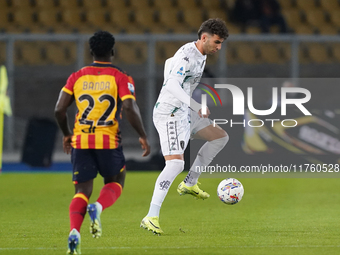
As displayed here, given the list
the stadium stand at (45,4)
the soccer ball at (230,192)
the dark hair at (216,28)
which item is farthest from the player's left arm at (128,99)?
the stadium stand at (45,4)

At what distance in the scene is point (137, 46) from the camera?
50.4 ft

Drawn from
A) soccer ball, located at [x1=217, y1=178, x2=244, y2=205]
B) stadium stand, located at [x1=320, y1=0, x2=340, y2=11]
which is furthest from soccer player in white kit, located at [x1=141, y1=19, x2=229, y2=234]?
stadium stand, located at [x1=320, y1=0, x2=340, y2=11]

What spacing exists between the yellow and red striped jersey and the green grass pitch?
92cm

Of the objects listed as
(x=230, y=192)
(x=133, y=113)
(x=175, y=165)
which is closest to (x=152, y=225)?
(x=175, y=165)

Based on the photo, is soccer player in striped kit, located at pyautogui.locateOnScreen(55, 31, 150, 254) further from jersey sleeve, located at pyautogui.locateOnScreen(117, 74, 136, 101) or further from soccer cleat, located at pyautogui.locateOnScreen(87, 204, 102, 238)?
soccer cleat, located at pyautogui.locateOnScreen(87, 204, 102, 238)

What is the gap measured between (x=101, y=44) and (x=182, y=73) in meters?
1.31

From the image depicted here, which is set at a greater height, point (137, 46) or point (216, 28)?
point (137, 46)

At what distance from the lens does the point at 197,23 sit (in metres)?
17.3

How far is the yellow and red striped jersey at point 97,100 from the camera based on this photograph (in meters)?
Result: 4.77

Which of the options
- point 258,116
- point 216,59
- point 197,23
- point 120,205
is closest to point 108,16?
point 197,23

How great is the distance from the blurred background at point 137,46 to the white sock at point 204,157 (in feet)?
19.9

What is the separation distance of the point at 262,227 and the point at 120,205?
257 cm

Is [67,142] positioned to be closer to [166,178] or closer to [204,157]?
[166,178]

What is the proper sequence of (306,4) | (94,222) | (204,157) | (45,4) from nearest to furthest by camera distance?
(94,222), (204,157), (45,4), (306,4)
